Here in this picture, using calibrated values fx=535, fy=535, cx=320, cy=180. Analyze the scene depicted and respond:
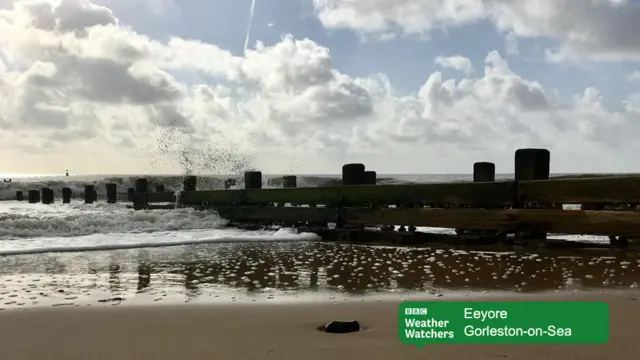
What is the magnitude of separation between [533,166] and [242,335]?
187 inches

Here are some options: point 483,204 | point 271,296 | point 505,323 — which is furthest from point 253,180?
point 505,323

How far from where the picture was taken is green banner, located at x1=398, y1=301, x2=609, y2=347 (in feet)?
8.50

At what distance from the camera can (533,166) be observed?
254 inches

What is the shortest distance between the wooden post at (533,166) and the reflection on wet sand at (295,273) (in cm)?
60

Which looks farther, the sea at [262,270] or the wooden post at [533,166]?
the wooden post at [533,166]

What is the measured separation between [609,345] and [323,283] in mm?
2543

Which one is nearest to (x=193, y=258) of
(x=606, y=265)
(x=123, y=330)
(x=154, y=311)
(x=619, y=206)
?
(x=154, y=311)

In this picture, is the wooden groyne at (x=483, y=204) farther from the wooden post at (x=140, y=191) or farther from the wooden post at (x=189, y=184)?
the wooden post at (x=140, y=191)

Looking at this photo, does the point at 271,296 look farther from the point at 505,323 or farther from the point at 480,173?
the point at 480,173

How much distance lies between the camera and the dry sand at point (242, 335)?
8.00 ft

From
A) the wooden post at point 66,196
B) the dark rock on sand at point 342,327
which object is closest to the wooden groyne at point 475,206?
the dark rock on sand at point 342,327

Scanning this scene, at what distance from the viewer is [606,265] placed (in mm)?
5051

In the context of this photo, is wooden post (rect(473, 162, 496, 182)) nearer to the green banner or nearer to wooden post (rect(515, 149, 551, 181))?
wooden post (rect(515, 149, 551, 181))

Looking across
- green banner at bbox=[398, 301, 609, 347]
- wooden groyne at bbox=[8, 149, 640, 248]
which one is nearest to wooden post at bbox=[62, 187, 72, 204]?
wooden groyne at bbox=[8, 149, 640, 248]
